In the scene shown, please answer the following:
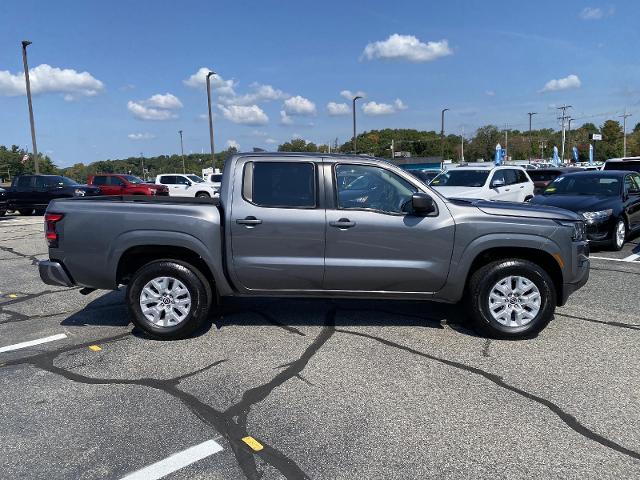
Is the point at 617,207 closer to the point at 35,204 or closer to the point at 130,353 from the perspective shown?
the point at 130,353

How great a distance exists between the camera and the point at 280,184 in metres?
4.93

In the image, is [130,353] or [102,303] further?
[102,303]

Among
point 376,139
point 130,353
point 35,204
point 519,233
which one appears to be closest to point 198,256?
point 130,353

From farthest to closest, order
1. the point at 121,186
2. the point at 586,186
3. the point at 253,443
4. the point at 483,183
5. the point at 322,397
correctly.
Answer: the point at 121,186 → the point at 483,183 → the point at 586,186 → the point at 322,397 → the point at 253,443

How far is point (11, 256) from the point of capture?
10078 mm

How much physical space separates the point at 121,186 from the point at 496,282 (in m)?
23.0

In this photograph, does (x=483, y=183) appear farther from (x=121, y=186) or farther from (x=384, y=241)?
(x=121, y=186)

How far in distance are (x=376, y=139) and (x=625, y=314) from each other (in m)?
111

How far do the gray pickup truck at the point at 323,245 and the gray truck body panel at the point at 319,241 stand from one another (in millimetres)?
10

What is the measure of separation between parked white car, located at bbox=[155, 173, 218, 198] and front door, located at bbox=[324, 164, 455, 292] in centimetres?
2096

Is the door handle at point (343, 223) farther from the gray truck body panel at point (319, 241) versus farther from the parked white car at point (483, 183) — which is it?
the parked white car at point (483, 183)

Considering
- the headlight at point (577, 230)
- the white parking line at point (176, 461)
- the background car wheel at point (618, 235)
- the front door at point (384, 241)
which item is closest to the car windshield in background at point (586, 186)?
the background car wheel at point (618, 235)

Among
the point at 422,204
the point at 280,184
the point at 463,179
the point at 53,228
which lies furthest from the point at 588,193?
the point at 53,228

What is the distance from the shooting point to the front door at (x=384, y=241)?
188 inches
